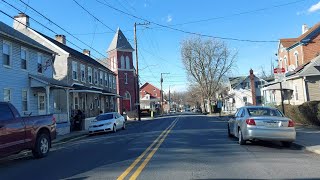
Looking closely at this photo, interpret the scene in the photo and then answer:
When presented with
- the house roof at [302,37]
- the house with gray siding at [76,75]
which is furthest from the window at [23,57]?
the house roof at [302,37]

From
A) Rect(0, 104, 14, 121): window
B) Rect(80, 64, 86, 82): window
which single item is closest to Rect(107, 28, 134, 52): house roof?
Rect(80, 64, 86, 82): window

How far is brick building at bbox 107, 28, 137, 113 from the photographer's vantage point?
6969 centimetres

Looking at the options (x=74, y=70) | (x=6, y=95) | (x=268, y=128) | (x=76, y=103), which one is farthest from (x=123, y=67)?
(x=268, y=128)

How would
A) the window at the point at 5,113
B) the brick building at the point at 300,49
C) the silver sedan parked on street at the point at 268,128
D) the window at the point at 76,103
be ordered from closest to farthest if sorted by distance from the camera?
the window at the point at 5,113, the silver sedan parked on street at the point at 268,128, the window at the point at 76,103, the brick building at the point at 300,49

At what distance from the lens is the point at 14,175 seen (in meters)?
10.2

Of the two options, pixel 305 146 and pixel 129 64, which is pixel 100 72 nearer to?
pixel 129 64

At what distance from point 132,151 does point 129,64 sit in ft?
189

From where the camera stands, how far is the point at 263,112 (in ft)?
50.5

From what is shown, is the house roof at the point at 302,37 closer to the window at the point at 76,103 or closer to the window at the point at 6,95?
the window at the point at 76,103

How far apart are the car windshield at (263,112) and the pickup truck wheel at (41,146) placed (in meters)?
7.72

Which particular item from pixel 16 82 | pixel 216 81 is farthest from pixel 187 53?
pixel 16 82

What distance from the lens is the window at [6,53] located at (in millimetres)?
24109

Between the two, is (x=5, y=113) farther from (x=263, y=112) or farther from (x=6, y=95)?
(x=6, y=95)

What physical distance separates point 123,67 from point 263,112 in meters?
56.3
